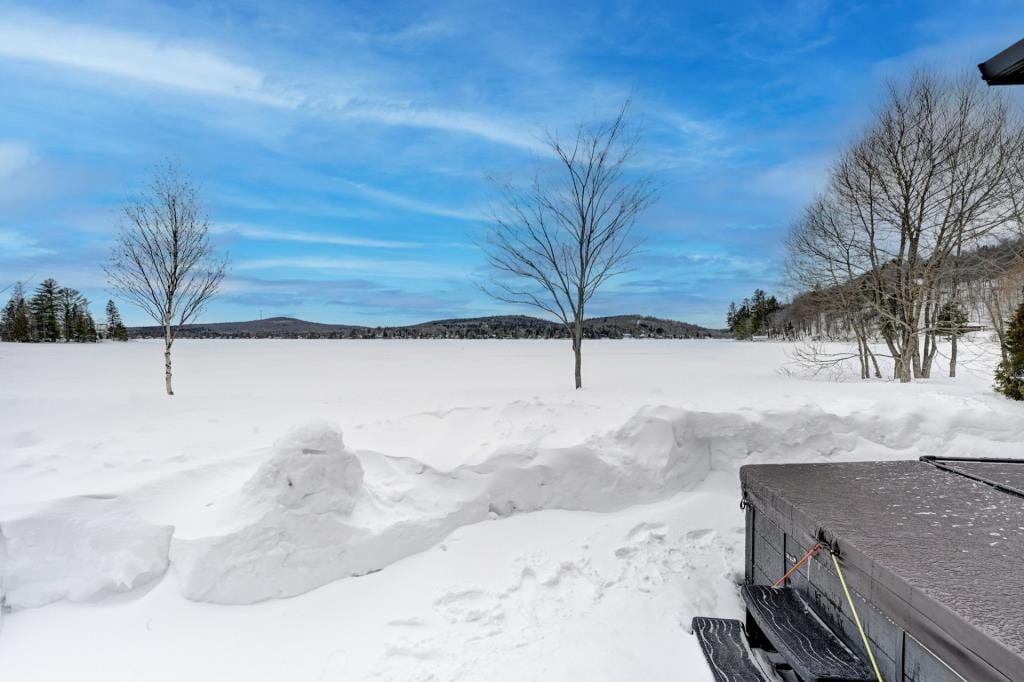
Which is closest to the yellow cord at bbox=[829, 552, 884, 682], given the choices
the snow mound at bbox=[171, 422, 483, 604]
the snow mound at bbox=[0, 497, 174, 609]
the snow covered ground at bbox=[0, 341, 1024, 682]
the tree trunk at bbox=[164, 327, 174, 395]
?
the snow covered ground at bbox=[0, 341, 1024, 682]

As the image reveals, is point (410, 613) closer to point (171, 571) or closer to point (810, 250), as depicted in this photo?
point (171, 571)

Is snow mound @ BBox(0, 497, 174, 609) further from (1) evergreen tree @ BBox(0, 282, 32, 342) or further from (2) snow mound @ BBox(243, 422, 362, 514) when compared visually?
(1) evergreen tree @ BBox(0, 282, 32, 342)

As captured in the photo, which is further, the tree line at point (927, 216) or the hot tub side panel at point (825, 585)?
the tree line at point (927, 216)

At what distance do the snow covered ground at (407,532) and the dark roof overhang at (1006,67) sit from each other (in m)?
3.29

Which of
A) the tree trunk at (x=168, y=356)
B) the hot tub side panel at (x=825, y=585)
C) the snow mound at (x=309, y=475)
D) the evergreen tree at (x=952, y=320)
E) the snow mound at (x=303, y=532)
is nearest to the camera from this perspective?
the hot tub side panel at (x=825, y=585)

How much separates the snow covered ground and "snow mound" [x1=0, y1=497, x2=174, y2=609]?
1 centimetres

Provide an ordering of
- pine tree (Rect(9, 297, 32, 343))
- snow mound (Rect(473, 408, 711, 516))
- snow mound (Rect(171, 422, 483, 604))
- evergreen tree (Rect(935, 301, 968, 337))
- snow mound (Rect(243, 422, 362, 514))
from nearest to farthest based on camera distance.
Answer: snow mound (Rect(171, 422, 483, 604)) → snow mound (Rect(243, 422, 362, 514)) → snow mound (Rect(473, 408, 711, 516)) → evergreen tree (Rect(935, 301, 968, 337)) → pine tree (Rect(9, 297, 32, 343))

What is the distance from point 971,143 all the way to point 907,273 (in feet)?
9.58

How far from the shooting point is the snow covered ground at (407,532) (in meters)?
2.87

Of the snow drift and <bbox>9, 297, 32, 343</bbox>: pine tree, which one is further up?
<bbox>9, 297, 32, 343</bbox>: pine tree

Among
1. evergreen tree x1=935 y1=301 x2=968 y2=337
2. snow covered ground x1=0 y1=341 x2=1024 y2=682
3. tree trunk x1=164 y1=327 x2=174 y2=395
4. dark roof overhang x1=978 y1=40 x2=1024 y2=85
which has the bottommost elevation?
snow covered ground x1=0 y1=341 x2=1024 y2=682

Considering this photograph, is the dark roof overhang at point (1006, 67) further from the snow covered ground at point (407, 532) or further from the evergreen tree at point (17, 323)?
the evergreen tree at point (17, 323)

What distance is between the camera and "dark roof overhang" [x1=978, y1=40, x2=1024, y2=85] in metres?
3.03

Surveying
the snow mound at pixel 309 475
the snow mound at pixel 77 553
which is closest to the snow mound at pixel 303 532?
the snow mound at pixel 309 475
